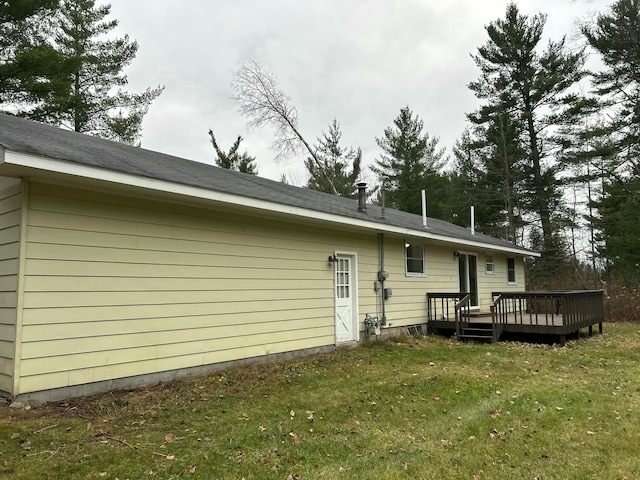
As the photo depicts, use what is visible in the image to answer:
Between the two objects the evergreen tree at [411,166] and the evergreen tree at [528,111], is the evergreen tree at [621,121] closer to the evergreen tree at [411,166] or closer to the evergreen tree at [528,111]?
the evergreen tree at [528,111]

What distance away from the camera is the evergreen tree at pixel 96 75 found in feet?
49.4

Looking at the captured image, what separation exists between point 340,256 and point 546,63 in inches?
685

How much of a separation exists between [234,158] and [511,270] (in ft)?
47.1

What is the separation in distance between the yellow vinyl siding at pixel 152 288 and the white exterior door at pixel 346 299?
0.61 meters

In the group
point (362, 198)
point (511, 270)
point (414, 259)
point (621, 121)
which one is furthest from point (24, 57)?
point (621, 121)

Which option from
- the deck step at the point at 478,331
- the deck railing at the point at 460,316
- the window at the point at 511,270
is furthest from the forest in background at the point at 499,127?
the deck step at the point at 478,331

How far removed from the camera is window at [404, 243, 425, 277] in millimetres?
10688

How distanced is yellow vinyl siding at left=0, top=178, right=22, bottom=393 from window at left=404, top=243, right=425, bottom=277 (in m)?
7.98

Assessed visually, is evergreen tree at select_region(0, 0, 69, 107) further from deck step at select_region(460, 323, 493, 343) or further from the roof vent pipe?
deck step at select_region(460, 323, 493, 343)

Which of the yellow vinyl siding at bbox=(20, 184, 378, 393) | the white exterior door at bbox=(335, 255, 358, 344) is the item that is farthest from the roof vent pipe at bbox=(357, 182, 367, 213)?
the yellow vinyl siding at bbox=(20, 184, 378, 393)

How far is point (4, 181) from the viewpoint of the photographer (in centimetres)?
504

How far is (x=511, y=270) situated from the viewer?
1586cm

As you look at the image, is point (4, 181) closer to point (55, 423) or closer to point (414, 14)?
point (55, 423)

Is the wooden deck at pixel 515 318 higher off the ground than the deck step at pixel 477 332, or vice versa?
the wooden deck at pixel 515 318
